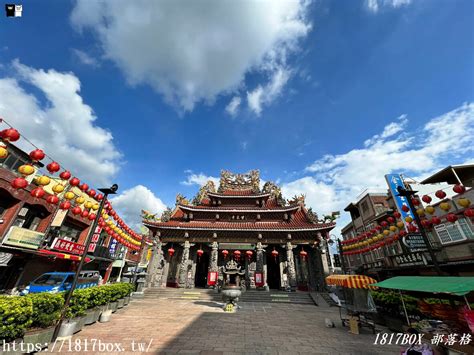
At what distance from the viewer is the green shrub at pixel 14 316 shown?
13.5ft

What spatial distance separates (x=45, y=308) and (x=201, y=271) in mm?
15270

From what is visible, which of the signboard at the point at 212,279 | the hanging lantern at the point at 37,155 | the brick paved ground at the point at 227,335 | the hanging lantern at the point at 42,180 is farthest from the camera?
the signboard at the point at 212,279

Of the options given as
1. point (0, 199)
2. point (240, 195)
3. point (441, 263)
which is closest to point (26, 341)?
point (0, 199)

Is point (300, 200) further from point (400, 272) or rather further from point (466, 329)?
point (466, 329)

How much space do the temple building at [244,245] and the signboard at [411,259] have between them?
7918mm

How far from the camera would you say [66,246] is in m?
16.4

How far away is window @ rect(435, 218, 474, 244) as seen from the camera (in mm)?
13521

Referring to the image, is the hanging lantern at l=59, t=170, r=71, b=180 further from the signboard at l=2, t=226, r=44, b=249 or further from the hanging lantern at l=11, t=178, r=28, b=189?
the signboard at l=2, t=226, r=44, b=249

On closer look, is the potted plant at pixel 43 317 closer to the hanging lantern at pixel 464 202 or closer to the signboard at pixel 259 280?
the signboard at pixel 259 280

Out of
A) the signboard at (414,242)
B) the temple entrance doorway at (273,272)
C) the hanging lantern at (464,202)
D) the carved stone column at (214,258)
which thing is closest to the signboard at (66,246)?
the carved stone column at (214,258)

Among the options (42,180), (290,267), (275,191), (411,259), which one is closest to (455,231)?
(411,259)

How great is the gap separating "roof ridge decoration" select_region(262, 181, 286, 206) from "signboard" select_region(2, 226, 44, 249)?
20.3 meters

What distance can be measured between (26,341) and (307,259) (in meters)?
18.0

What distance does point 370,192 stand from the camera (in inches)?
1054
